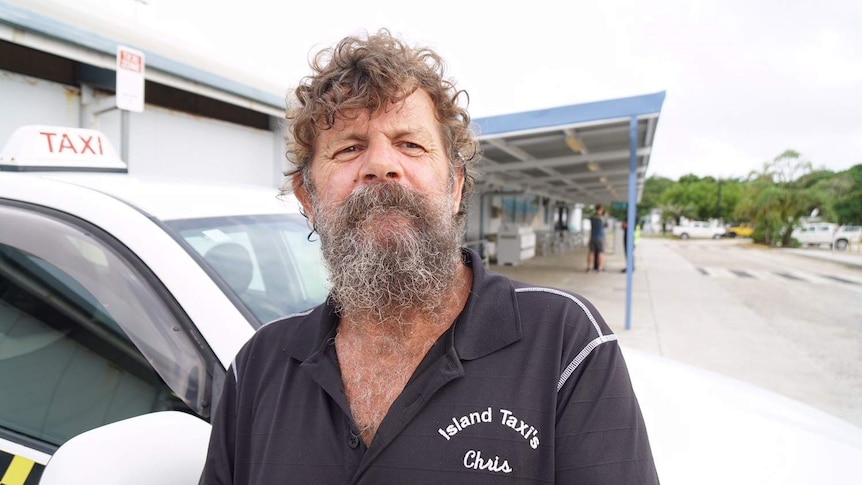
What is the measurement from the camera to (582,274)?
1389 cm

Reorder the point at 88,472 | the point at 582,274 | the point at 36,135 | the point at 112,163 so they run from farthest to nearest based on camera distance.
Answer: the point at 582,274 → the point at 112,163 → the point at 36,135 → the point at 88,472

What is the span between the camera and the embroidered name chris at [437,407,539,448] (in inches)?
40.6

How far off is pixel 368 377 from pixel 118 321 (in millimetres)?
881

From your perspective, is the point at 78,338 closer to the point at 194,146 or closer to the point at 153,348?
the point at 153,348

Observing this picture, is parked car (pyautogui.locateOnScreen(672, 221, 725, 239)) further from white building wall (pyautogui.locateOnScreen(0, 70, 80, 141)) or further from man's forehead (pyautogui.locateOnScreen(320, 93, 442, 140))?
man's forehead (pyautogui.locateOnScreen(320, 93, 442, 140))

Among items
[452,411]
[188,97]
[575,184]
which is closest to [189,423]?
[452,411]

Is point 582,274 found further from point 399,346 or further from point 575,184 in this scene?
point 399,346

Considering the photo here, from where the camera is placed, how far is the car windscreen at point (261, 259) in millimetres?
1725

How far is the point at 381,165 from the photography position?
1363 millimetres

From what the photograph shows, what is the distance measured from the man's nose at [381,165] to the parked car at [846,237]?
31.6 meters

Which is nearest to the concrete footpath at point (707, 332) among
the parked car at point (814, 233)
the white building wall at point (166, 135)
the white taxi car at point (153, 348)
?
the white taxi car at point (153, 348)

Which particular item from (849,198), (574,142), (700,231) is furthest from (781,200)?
(574,142)

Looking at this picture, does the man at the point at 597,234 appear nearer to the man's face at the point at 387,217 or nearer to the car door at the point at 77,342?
the man's face at the point at 387,217

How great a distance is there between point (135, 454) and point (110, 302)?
70cm
